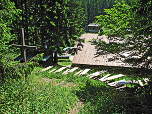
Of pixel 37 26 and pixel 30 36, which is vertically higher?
pixel 37 26

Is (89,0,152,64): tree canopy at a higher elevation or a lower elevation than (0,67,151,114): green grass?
higher

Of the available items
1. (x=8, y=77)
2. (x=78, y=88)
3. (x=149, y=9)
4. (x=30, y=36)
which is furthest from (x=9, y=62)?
(x=30, y=36)

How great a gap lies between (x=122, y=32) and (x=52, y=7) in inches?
414

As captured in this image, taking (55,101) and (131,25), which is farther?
(131,25)

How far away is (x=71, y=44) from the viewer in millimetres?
17016

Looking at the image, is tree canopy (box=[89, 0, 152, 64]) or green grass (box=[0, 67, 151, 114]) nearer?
green grass (box=[0, 67, 151, 114])

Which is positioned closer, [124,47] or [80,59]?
[124,47]

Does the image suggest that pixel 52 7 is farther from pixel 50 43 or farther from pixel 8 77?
pixel 8 77

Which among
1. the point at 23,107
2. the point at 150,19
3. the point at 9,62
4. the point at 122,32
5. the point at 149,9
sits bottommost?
the point at 23,107

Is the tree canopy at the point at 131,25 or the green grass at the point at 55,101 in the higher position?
the tree canopy at the point at 131,25

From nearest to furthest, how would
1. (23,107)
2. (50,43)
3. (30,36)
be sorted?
1. (23,107)
2. (30,36)
3. (50,43)

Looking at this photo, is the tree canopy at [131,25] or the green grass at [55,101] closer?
the green grass at [55,101]

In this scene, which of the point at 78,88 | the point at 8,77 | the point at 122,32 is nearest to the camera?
the point at 8,77

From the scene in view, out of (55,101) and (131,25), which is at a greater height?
(131,25)
